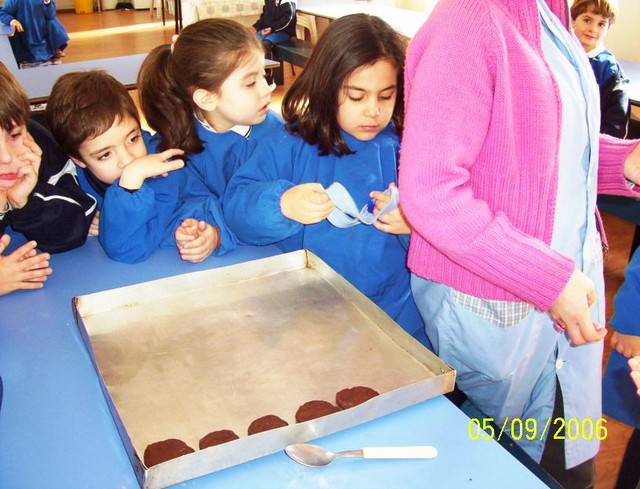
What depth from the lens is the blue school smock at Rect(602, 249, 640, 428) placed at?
1.07 m

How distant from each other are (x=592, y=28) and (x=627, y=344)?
239 centimetres

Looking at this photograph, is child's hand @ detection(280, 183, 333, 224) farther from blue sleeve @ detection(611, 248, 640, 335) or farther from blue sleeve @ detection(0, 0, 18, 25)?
blue sleeve @ detection(0, 0, 18, 25)

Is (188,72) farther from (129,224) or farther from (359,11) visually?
(359,11)

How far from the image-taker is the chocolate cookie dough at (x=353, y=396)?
776mm

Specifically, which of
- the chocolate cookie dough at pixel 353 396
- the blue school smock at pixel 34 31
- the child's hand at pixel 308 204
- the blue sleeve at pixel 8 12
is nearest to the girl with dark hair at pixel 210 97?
the child's hand at pixel 308 204

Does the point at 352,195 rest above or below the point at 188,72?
below

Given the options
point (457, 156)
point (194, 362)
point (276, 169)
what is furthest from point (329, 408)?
point (276, 169)

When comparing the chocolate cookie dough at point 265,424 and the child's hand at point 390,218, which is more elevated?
the child's hand at point 390,218

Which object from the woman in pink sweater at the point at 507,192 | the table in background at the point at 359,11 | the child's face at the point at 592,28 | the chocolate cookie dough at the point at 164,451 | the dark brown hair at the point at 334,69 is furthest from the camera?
the table in background at the point at 359,11

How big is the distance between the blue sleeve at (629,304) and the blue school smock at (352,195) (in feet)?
1.35

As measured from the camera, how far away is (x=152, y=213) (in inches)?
49.6

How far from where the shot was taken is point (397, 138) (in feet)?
Answer: 4.41

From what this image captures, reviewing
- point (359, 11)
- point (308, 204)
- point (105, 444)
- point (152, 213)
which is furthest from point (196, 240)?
point (359, 11)

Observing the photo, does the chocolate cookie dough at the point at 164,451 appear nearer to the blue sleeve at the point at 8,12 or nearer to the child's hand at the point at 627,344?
the child's hand at the point at 627,344
